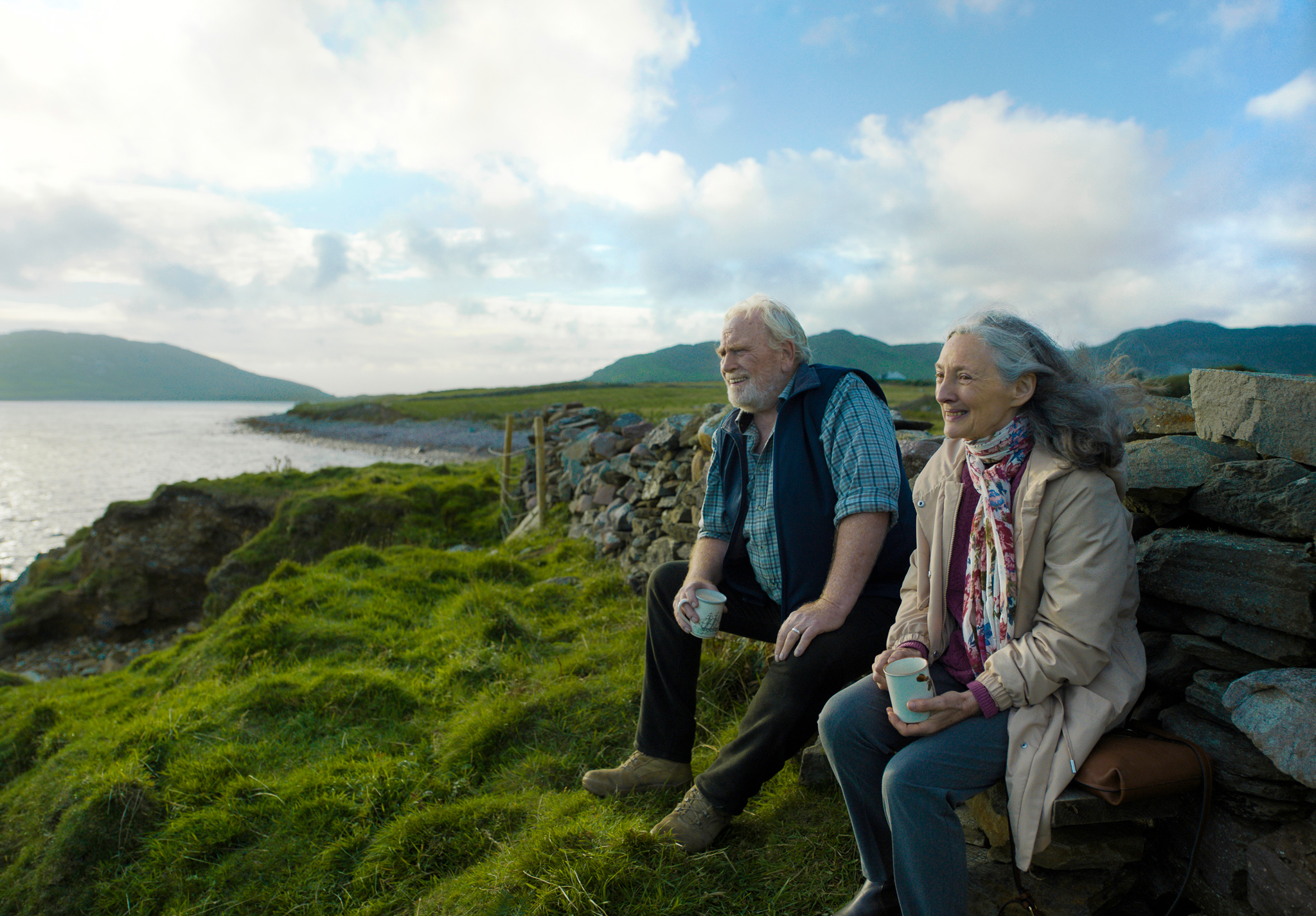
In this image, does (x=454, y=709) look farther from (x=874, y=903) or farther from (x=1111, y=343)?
(x=1111, y=343)

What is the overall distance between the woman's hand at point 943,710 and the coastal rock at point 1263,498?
116 centimetres

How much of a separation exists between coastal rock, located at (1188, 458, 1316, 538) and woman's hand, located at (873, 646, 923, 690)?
3.86ft

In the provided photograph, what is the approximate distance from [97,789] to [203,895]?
1.39m

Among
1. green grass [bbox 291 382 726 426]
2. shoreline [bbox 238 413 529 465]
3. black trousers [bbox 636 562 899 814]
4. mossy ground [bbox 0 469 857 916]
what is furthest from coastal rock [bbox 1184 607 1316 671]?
green grass [bbox 291 382 726 426]

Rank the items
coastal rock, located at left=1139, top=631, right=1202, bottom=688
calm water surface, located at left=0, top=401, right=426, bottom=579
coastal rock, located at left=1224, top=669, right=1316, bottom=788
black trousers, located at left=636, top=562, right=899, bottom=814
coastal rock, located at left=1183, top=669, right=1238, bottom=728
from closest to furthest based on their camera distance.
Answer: coastal rock, located at left=1224, top=669, right=1316, bottom=788 → coastal rock, located at left=1183, top=669, right=1238, bottom=728 → coastal rock, located at left=1139, top=631, right=1202, bottom=688 → black trousers, located at left=636, top=562, right=899, bottom=814 → calm water surface, located at left=0, top=401, right=426, bottom=579

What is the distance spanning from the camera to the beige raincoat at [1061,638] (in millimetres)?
1991

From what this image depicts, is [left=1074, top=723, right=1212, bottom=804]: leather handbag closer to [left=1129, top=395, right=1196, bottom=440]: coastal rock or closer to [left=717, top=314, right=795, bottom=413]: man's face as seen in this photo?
[left=1129, top=395, right=1196, bottom=440]: coastal rock

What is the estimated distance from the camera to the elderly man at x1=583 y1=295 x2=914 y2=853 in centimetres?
277

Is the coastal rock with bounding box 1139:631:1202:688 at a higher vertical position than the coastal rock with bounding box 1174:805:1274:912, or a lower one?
higher

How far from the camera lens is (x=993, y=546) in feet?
7.43

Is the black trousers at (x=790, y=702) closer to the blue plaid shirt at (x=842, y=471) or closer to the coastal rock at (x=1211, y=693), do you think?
the blue plaid shirt at (x=842, y=471)

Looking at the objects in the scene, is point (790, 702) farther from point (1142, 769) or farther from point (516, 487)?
point (516, 487)

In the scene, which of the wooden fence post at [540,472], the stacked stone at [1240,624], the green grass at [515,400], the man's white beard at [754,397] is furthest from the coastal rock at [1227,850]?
the green grass at [515,400]

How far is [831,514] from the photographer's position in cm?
311
